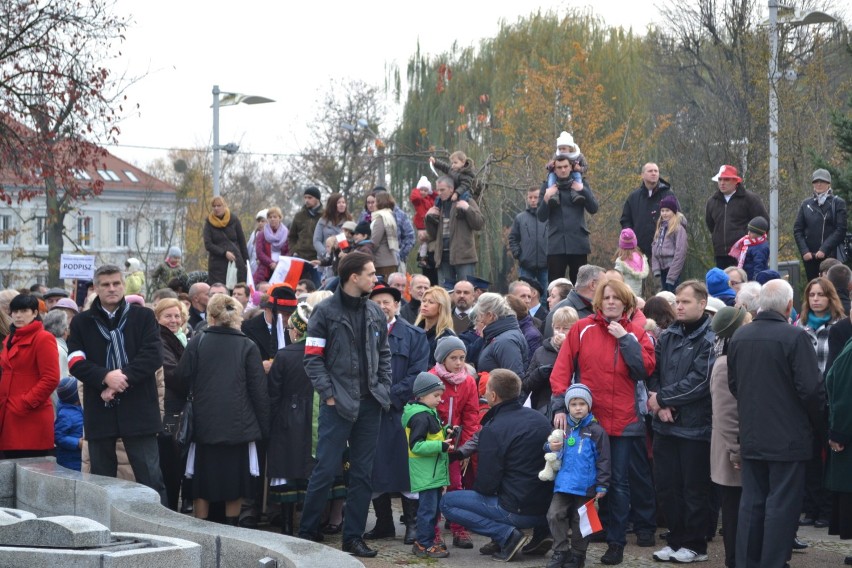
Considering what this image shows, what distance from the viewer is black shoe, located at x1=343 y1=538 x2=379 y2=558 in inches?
358

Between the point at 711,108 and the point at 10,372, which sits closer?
the point at 10,372

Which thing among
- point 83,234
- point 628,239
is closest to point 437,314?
point 628,239

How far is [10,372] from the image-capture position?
34.3ft

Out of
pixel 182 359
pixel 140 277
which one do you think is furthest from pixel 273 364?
pixel 140 277

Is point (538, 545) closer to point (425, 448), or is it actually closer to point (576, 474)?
point (576, 474)

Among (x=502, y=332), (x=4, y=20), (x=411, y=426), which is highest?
(x=4, y=20)

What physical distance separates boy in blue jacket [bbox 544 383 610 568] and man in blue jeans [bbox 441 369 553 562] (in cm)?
18

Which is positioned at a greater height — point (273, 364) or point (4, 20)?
point (4, 20)

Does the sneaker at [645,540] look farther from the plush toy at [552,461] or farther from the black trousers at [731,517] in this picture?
the plush toy at [552,461]

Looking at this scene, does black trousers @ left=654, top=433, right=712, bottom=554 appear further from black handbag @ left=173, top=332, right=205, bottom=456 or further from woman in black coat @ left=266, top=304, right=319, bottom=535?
black handbag @ left=173, top=332, right=205, bottom=456

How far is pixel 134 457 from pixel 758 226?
8.74 metres

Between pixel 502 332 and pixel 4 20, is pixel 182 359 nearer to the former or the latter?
pixel 502 332

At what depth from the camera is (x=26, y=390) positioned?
34.1 ft

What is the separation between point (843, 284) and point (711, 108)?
66.8 feet
